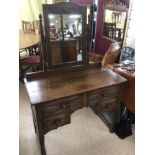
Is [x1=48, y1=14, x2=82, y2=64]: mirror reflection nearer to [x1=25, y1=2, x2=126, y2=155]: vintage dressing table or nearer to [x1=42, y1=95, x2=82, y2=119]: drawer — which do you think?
[x1=25, y1=2, x2=126, y2=155]: vintage dressing table

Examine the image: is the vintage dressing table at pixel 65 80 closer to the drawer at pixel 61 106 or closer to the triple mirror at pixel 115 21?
the drawer at pixel 61 106

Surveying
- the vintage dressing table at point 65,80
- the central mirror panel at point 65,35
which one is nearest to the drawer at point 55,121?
the vintage dressing table at point 65,80

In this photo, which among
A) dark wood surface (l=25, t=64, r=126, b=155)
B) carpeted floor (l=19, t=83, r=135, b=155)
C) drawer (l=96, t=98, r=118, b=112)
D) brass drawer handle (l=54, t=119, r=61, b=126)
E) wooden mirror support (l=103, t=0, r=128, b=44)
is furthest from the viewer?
wooden mirror support (l=103, t=0, r=128, b=44)

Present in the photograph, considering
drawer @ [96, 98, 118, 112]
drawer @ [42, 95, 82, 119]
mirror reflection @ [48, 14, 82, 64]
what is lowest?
drawer @ [96, 98, 118, 112]

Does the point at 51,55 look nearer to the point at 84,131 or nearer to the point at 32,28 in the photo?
the point at 84,131

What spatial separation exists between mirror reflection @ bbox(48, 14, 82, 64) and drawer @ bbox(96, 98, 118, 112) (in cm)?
51

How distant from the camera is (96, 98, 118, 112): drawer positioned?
1.54m

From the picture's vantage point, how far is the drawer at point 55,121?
132 cm

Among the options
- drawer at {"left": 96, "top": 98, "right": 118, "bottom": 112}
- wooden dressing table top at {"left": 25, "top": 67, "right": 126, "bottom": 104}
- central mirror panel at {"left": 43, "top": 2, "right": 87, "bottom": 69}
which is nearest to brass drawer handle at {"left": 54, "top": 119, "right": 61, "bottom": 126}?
Answer: wooden dressing table top at {"left": 25, "top": 67, "right": 126, "bottom": 104}

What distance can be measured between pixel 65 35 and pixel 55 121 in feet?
2.70

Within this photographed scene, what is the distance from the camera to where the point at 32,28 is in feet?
13.5

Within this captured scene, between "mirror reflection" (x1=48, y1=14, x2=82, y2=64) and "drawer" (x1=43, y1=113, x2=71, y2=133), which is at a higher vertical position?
"mirror reflection" (x1=48, y1=14, x2=82, y2=64)
